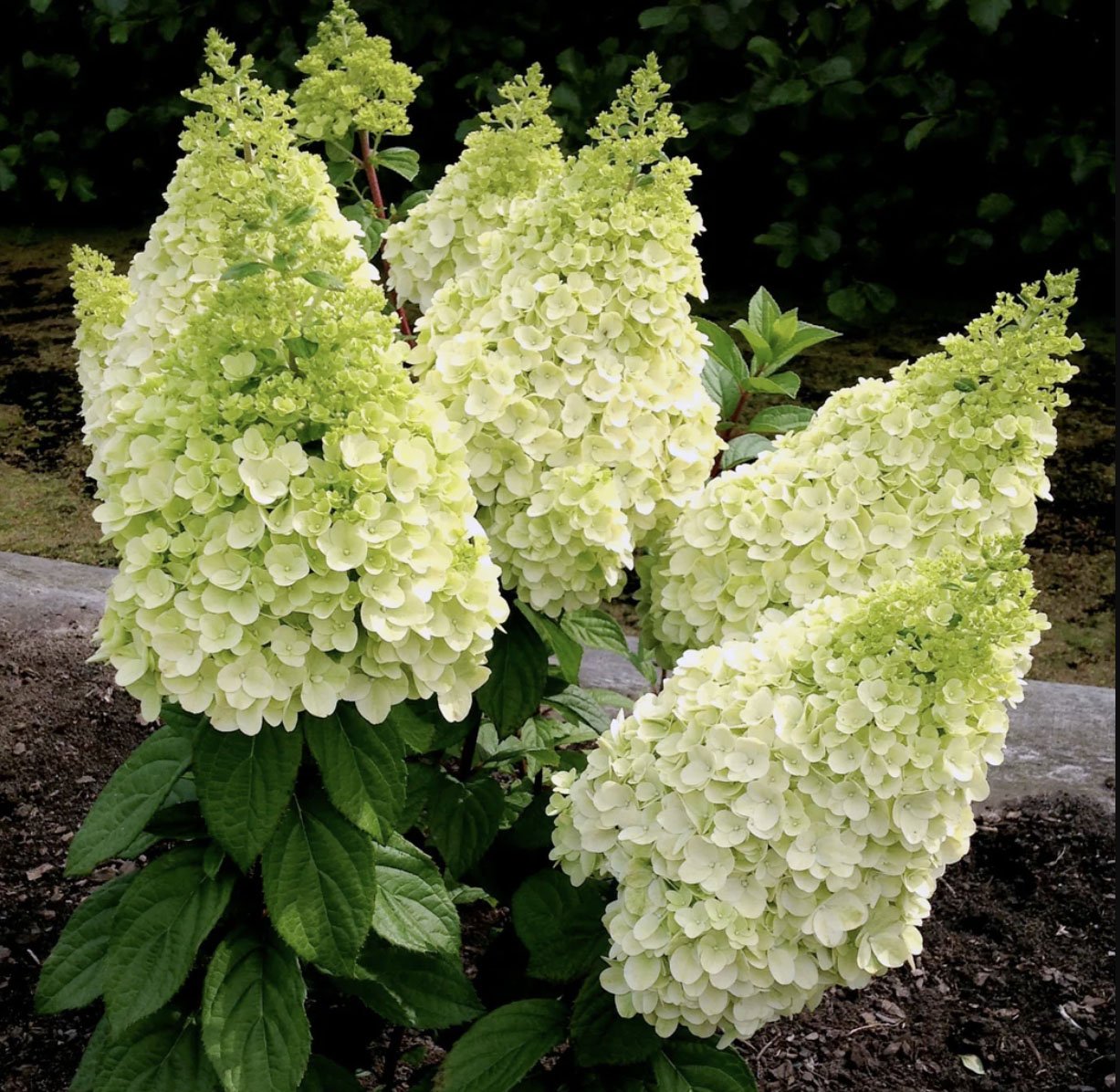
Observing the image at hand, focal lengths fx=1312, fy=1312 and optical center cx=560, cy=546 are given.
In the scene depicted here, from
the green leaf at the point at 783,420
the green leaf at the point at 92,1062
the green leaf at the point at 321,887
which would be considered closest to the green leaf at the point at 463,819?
the green leaf at the point at 321,887

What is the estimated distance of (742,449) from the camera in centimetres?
194

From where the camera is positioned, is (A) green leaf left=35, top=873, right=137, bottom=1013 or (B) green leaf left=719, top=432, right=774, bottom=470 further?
(B) green leaf left=719, top=432, right=774, bottom=470

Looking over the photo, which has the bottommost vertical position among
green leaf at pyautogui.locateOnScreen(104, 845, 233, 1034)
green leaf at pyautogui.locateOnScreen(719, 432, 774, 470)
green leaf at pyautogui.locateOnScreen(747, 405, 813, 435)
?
green leaf at pyautogui.locateOnScreen(104, 845, 233, 1034)

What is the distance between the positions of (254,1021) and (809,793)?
0.66 m

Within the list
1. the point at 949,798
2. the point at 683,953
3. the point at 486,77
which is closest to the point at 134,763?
the point at 683,953

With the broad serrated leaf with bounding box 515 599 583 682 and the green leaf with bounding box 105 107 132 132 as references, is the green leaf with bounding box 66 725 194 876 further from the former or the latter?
the green leaf with bounding box 105 107 132 132

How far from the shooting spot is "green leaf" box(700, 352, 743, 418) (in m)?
2.02

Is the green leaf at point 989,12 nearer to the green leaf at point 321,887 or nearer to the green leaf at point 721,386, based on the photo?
the green leaf at point 721,386

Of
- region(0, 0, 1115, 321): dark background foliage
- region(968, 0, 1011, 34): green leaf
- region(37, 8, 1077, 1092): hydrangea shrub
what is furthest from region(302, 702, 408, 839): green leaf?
region(968, 0, 1011, 34): green leaf

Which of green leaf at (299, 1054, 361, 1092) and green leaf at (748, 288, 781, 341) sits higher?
green leaf at (748, 288, 781, 341)

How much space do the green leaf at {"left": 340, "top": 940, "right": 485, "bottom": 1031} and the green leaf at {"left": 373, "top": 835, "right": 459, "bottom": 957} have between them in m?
0.06

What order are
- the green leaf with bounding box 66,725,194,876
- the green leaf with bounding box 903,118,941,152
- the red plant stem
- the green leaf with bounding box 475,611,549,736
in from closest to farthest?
the green leaf with bounding box 66,725,194,876 < the green leaf with bounding box 475,611,549,736 < the red plant stem < the green leaf with bounding box 903,118,941,152

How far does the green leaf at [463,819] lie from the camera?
1.77m

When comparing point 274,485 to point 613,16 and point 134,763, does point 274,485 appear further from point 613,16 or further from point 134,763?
point 613,16
